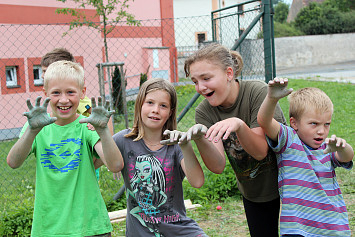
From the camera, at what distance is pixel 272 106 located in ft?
6.54

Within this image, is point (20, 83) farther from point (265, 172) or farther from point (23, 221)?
point (265, 172)

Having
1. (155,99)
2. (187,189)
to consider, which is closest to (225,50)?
(155,99)

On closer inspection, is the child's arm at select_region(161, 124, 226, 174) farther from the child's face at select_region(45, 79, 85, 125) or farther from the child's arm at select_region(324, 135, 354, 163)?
the child's face at select_region(45, 79, 85, 125)

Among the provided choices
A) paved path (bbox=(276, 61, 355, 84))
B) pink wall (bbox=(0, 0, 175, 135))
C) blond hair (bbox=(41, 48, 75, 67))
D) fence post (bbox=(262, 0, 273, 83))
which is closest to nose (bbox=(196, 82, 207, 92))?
blond hair (bbox=(41, 48, 75, 67))

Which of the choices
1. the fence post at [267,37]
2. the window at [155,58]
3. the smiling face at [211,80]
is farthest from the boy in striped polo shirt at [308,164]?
the window at [155,58]

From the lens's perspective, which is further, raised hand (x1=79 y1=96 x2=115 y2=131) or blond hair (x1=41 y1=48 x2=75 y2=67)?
blond hair (x1=41 y1=48 x2=75 y2=67)

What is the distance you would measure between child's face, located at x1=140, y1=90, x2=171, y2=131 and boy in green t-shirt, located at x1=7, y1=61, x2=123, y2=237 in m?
0.28

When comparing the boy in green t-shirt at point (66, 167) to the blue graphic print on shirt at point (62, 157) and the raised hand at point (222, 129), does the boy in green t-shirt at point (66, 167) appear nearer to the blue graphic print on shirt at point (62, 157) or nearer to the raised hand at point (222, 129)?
the blue graphic print on shirt at point (62, 157)

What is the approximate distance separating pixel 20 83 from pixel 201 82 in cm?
891

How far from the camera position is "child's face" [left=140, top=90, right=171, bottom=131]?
2.27 meters

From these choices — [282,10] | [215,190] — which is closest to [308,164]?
[215,190]

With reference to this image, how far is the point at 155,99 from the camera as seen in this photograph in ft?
7.52

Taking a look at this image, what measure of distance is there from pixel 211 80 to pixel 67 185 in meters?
1.00

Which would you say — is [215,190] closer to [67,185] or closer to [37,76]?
[67,185]
